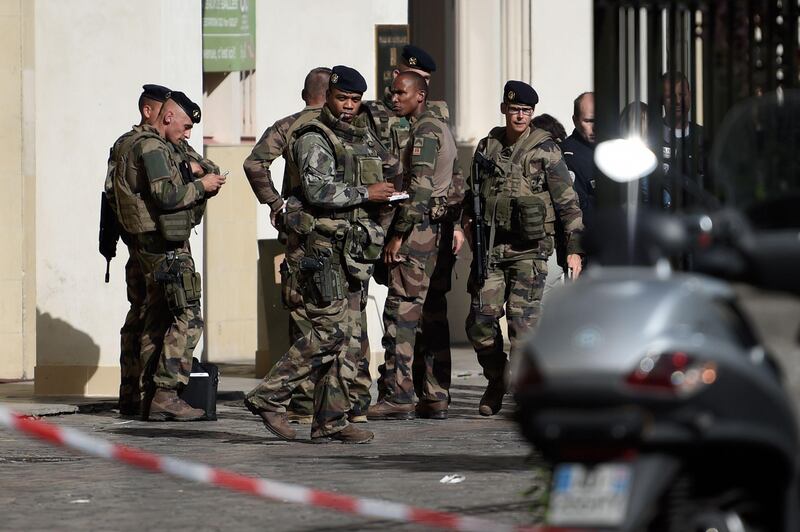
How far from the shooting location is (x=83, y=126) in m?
12.8

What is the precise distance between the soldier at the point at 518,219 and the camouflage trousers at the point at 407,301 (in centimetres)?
30

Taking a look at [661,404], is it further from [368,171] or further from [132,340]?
[132,340]

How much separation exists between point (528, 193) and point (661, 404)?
7.43 m

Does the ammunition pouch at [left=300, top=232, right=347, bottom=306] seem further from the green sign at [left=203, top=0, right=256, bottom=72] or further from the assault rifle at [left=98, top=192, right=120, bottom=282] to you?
the green sign at [left=203, top=0, right=256, bottom=72]

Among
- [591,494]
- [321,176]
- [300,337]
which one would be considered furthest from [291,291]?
[591,494]

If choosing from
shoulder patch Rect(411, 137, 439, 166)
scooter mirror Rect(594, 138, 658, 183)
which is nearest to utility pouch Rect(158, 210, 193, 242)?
shoulder patch Rect(411, 137, 439, 166)

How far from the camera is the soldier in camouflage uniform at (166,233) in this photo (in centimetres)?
1138

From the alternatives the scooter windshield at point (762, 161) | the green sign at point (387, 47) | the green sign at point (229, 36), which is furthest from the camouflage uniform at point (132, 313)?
the scooter windshield at point (762, 161)

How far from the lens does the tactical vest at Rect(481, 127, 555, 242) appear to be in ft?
37.1

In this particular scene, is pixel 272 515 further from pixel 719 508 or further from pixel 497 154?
pixel 497 154

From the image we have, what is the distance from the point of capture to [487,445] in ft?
32.4

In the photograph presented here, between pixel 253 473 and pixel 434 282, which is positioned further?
pixel 434 282

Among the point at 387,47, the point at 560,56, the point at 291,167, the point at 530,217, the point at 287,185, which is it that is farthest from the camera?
the point at 560,56

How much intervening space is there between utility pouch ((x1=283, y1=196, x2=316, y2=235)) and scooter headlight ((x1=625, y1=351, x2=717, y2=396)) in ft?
19.4
